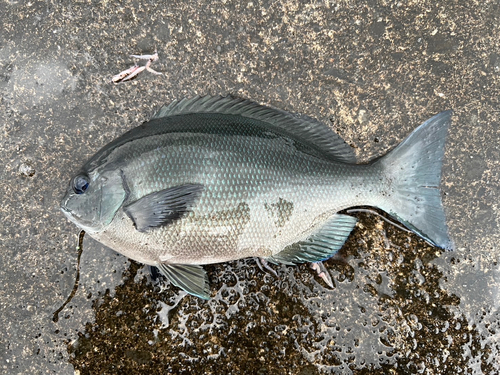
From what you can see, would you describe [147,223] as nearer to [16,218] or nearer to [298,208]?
[298,208]

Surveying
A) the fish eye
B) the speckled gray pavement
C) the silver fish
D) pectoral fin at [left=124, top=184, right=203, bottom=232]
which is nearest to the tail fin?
the silver fish

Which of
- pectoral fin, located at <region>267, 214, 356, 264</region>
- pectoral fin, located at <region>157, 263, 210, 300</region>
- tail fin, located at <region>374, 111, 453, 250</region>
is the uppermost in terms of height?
tail fin, located at <region>374, 111, 453, 250</region>

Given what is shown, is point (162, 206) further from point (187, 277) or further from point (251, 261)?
point (251, 261)

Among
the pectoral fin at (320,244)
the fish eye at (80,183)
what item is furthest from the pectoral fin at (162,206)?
the pectoral fin at (320,244)

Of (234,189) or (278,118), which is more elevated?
(278,118)

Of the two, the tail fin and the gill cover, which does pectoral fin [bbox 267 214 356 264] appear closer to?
the tail fin

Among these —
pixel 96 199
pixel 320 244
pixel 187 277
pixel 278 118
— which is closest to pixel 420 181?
pixel 320 244
